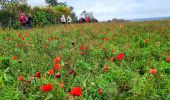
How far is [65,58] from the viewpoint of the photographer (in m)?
6.89

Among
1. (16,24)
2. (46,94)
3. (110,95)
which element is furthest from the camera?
(16,24)

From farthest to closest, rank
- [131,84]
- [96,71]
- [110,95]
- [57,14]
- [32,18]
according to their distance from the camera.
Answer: [57,14] < [32,18] < [96,71] < [131,84] < [110,95]

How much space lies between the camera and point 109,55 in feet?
26.1

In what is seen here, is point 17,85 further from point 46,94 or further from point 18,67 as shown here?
point 18,67

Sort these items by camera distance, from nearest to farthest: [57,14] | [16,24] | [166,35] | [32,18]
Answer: [166,35] < [16,24] < [32,18] < [57,14]

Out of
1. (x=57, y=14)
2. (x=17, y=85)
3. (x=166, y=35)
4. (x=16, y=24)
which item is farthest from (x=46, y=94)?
(x=57, y=14)

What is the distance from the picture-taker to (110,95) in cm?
489

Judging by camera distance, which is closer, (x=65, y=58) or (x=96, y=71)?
(x=96, y=71)

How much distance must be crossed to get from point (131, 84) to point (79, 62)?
171cm

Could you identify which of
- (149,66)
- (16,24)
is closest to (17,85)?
(149,66)

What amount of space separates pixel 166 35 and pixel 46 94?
7929mm

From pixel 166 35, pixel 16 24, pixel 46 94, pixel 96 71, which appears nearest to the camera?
pixel 46 94

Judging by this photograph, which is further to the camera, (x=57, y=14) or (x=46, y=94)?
(x=57, y=14)

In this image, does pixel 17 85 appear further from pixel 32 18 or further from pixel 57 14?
pixel 57 14
